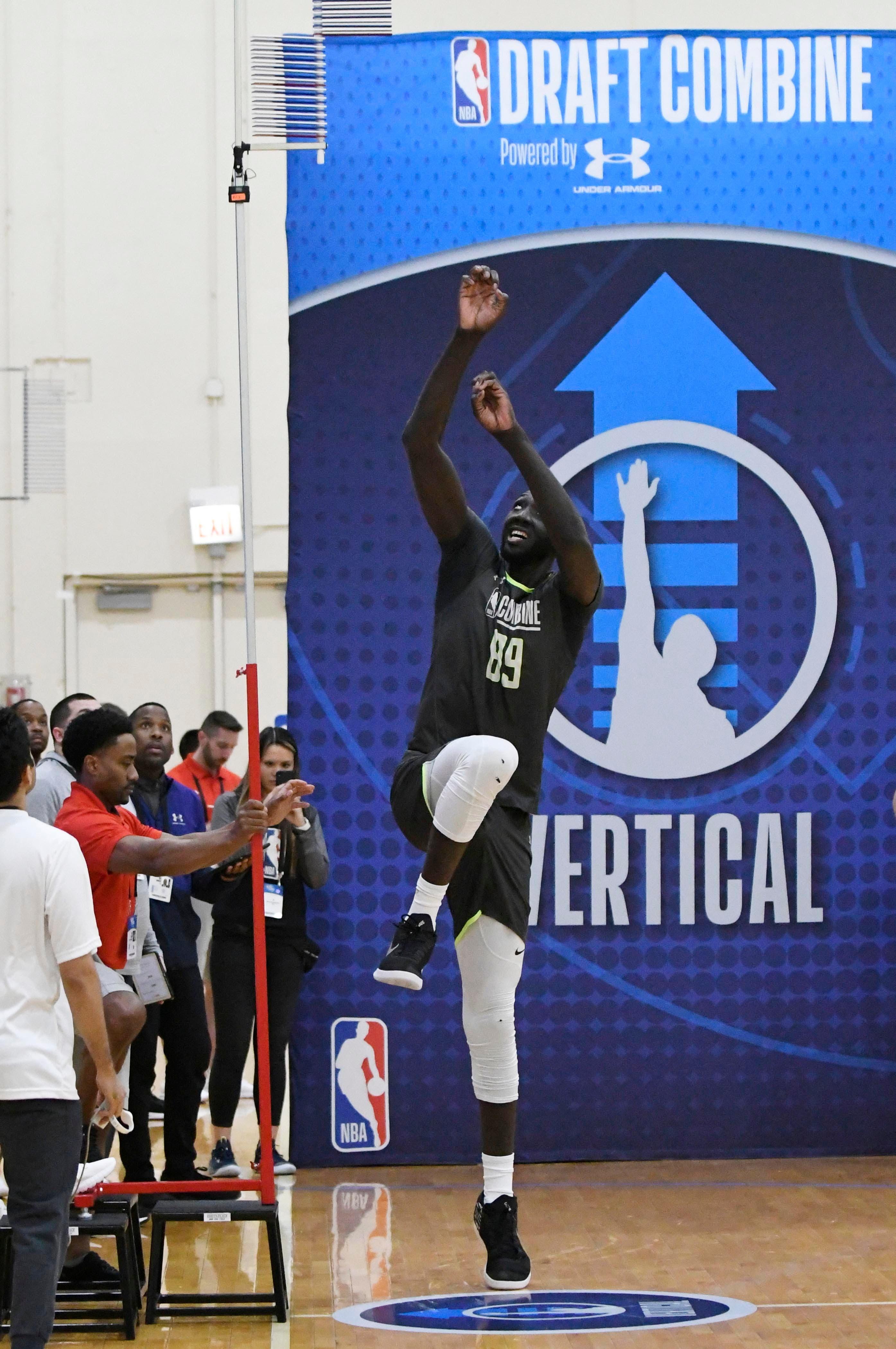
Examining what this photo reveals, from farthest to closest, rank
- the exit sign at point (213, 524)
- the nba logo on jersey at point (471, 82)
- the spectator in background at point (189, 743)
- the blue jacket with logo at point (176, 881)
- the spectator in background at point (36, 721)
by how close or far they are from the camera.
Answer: the exit sign at point (213, 524) → the spectator in background at point (189, 743) → the spectator in background at point (36, 721) → the nba logo on jersey at point (471, 82) → the blue jacket with logo at point (176, 881)

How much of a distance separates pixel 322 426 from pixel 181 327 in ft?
18.4

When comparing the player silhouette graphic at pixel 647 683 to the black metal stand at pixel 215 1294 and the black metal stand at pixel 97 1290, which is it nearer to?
the black metal stand at pixel 215 1294

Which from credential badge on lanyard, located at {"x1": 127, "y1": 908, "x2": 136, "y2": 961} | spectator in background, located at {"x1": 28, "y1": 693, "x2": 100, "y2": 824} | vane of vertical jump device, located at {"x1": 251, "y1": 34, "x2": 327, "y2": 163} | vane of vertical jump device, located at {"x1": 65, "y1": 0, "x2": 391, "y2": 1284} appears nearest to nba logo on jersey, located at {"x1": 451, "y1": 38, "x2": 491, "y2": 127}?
vane of vertical jump device, located at {"x1": 251, "y1": 34, "x2": 327, "y2": 163}

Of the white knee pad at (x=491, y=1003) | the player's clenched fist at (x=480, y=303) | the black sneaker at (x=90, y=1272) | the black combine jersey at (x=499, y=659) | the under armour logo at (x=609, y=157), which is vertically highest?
the under armour logo at (x=609, y=157)

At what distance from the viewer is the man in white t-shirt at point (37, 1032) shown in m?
3.09

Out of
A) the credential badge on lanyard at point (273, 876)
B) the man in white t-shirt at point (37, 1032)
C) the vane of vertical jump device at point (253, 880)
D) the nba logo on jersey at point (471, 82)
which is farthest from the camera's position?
the nba logo on jersey at point (471, 82)

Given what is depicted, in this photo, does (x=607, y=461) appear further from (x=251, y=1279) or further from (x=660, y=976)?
(x=251, y=1279)

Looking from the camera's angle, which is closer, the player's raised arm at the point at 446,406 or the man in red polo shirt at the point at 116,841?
the player's raised arm at the point at 446,406

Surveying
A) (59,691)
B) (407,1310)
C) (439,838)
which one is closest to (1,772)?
(439,838)

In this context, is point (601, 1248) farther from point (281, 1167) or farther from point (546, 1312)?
point (281, 1167)

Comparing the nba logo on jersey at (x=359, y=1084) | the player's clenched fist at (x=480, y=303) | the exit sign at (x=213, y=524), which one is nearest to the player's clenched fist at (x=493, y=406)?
the player's clenched fist at (x=480, y=303)

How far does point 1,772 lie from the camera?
3160mm

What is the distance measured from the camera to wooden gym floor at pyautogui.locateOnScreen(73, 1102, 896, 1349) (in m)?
3.74

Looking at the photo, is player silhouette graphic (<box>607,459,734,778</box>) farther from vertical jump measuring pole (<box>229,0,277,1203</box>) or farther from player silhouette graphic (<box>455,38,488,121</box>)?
vertical jump measuring pole (<box>229,0,277,1203</box>)
